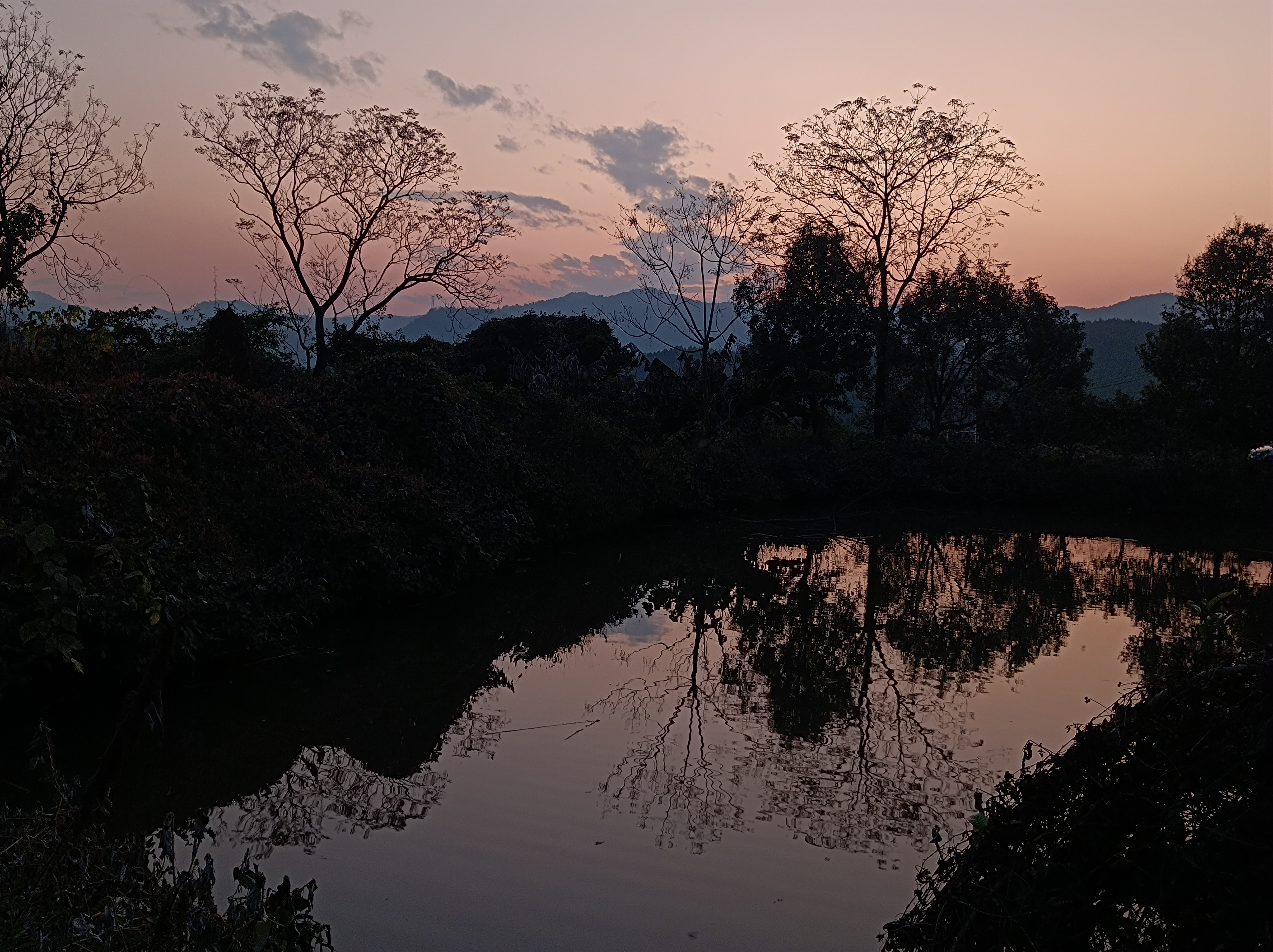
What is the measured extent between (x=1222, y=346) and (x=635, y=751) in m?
27.9

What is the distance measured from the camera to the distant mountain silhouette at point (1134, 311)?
78188mm

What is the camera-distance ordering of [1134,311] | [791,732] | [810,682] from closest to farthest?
[791,732], [810,682], [1134,311]

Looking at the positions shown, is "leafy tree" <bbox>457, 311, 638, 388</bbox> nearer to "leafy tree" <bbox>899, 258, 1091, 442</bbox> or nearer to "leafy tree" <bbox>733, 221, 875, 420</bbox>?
"leafy tree" <bbox>733, 221, 875, 420</bbox>

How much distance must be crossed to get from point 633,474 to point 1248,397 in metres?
17.9

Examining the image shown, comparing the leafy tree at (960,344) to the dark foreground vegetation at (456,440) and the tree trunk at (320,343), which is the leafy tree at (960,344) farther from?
the tree trunk at (320,343)

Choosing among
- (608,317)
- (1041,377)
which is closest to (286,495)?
(608,317)

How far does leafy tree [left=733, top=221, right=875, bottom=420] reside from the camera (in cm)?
2906

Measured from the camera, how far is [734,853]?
5645 millimetres

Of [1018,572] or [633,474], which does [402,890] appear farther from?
[633,474]

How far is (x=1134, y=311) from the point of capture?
89.1 meters

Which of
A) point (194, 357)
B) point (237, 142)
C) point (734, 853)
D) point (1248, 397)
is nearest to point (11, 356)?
point (194, 357)

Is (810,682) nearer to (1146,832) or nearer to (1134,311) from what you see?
(1146,832)

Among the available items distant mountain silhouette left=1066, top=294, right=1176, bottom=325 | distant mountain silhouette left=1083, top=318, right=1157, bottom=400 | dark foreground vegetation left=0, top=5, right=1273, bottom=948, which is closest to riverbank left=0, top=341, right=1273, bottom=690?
dark foreground vegetation left=0, top=5, right=1273, bottom=948

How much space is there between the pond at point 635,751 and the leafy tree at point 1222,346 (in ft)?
48.5
